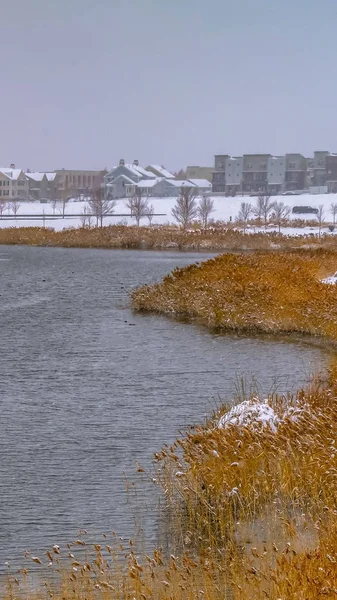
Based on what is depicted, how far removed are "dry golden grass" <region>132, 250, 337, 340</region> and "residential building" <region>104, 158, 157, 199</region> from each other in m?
128

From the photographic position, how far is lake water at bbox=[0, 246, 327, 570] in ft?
36.4

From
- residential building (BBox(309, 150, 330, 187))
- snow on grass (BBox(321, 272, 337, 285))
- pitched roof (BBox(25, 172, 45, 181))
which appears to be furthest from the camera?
pitched roof (BBox(25, 172, 45, 181))

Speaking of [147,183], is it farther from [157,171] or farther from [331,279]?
[331,279]

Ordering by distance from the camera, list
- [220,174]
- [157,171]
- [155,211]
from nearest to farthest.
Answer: [155,211] < [220,174] < [157,171]

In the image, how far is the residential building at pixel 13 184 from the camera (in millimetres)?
171000

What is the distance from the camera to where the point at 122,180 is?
6427 inches

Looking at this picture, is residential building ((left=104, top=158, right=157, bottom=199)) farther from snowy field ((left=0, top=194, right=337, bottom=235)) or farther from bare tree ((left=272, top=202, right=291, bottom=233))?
bare tree ((left=272, top=202, right=291, bottom=233))

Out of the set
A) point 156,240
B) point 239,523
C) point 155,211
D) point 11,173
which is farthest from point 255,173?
point 239,523

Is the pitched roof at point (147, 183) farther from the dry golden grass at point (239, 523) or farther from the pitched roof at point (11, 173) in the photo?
the dry golden grass at point (239, 523)

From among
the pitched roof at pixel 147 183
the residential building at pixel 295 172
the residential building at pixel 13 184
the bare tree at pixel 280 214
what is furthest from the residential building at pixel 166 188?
the bare tree at pixel 280 214

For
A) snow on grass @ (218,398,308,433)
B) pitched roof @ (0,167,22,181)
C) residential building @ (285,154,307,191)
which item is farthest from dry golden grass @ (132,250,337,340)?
pitched roof @ (0,167,22,181)

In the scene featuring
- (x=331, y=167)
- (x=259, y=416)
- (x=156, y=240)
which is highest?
(x=331, y=167)

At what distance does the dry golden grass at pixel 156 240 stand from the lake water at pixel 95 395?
29.8 metres

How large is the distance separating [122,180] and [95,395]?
148m
